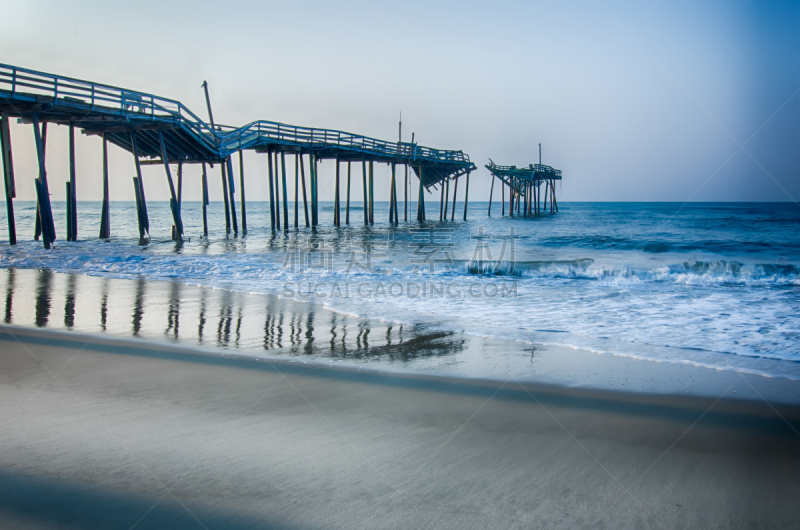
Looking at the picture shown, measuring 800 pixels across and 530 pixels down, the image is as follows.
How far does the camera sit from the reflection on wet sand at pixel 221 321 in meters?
5.24

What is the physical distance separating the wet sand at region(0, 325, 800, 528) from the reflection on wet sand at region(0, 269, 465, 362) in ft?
3.31

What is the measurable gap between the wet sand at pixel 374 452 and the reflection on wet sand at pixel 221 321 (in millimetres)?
1010

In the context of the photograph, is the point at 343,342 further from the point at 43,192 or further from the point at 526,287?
the point at 43,192

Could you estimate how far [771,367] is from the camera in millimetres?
4762

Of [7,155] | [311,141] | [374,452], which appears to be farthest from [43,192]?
[374,452]

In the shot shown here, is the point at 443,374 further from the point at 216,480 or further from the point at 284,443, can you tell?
the point at 216,480

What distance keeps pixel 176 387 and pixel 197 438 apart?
1.04m

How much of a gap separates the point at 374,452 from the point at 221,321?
4.15 metres

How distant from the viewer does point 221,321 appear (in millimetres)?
6348

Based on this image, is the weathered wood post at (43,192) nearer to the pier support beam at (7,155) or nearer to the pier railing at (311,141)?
the pier support beam at (7,155)

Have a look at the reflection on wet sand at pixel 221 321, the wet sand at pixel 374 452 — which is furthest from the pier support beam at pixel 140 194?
the wet sand at pixel 374 452

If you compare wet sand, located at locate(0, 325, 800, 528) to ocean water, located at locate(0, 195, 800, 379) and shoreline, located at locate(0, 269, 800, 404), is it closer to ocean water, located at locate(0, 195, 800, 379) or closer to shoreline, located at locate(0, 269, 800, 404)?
shoreline, located at locate(0, 269, 800, 404)

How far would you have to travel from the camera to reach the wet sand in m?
2.21

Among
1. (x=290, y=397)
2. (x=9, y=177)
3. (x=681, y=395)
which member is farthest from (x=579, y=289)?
(x=9, y=177)
